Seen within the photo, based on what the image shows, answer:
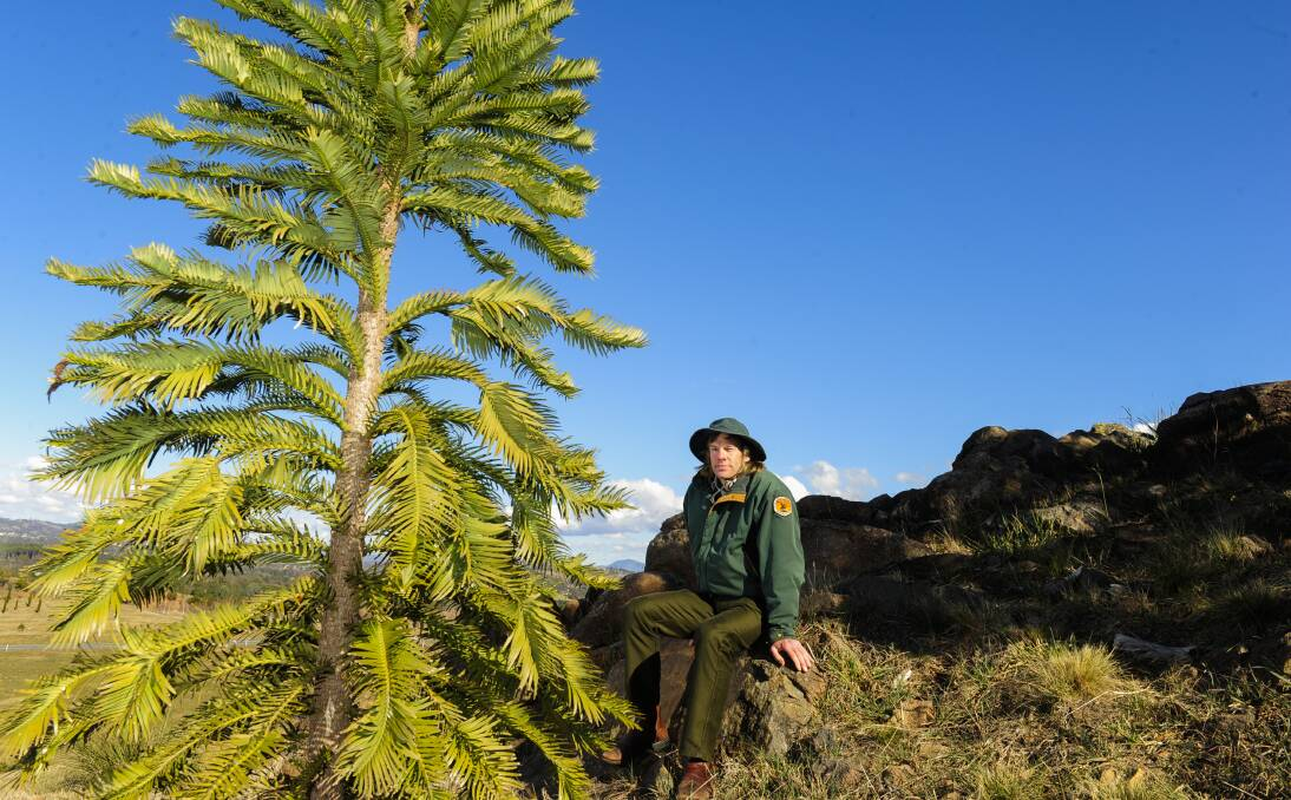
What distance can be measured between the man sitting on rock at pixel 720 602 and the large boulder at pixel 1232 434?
653 centimetres

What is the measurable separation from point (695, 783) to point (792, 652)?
100 cm

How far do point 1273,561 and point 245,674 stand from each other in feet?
26.0

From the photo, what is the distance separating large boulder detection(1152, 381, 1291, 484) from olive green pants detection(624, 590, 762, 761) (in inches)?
276

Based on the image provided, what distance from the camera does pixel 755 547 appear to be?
19.5ft

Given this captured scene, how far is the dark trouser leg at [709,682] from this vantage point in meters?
5.36

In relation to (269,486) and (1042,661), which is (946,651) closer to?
(1042,661)

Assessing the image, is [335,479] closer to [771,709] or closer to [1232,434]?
[771,709]

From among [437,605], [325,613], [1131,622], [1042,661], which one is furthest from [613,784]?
[1131,622]

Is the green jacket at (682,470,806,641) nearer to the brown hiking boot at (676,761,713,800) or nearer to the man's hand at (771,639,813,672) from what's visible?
the man's hand at (771,639,813,672)

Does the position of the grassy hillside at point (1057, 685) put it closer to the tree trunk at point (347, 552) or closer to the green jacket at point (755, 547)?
the green jacket at point (755, 547)

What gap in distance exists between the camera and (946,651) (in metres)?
6.65

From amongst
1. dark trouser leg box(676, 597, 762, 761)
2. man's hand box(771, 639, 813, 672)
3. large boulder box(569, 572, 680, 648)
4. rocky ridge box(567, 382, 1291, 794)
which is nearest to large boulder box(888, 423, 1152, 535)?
rocky ridge box(567, 382, 1291, 794)

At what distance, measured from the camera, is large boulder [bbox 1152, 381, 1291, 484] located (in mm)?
9812

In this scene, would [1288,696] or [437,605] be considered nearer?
[1288,696]
